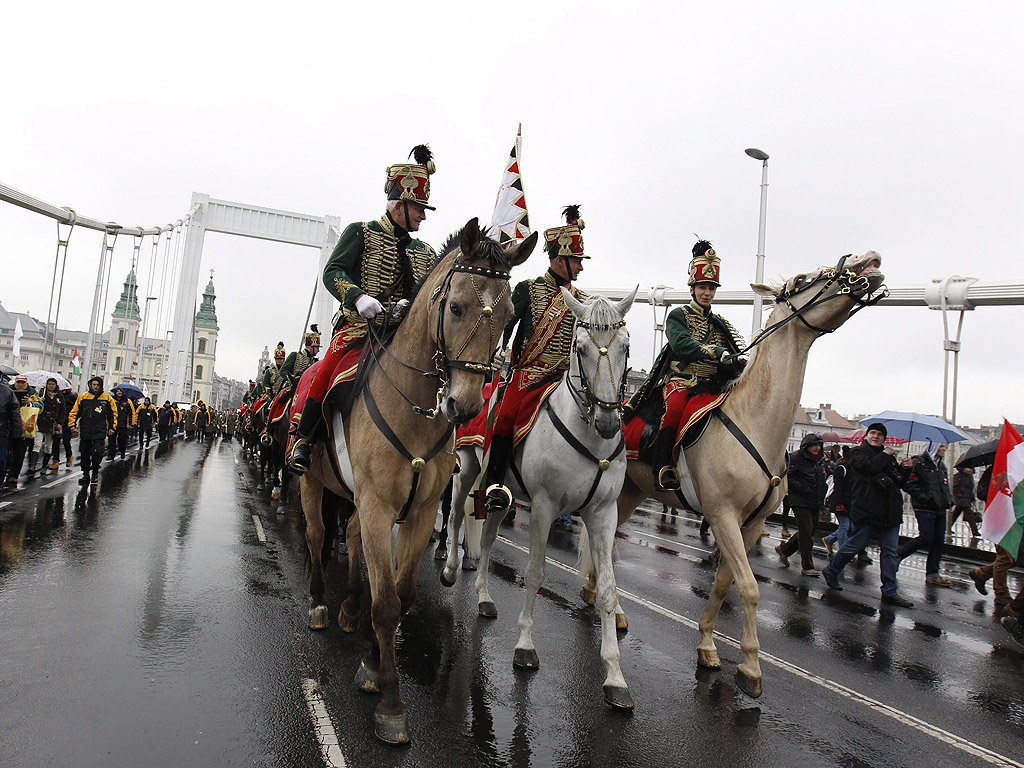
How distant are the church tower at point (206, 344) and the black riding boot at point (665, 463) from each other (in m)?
138

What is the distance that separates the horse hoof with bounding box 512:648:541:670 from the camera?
5215 millimetres

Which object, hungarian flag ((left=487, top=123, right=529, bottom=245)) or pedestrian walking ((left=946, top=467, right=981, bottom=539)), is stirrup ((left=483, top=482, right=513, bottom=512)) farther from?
pedestrian walking ((left=946, top=467, right=981, bottom=539))

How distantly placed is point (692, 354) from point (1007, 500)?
5282mm

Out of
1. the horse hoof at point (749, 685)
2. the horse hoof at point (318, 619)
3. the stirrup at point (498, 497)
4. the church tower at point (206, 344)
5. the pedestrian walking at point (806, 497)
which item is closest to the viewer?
the horse hoof at point (749, 685)

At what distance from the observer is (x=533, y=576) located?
549cm

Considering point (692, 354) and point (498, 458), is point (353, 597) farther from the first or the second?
point (692, 354)

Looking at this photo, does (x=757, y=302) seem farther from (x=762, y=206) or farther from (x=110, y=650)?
(x=110, y=650)

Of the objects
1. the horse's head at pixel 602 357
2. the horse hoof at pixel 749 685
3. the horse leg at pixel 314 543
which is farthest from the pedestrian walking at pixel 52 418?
the horse hoof at pixel 749 685

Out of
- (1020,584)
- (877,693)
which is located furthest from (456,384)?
(1020,584)

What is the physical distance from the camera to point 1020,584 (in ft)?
39.1

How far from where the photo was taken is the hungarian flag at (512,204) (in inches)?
616

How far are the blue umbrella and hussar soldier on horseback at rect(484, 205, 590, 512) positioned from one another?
35.5 feet

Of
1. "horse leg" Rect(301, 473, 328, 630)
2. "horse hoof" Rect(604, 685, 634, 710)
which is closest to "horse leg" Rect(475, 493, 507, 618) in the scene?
"horse leg" Rect(301, 473, 328, 630)

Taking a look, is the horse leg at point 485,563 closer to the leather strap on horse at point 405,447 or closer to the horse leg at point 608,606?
the horse leg at point 608,606
